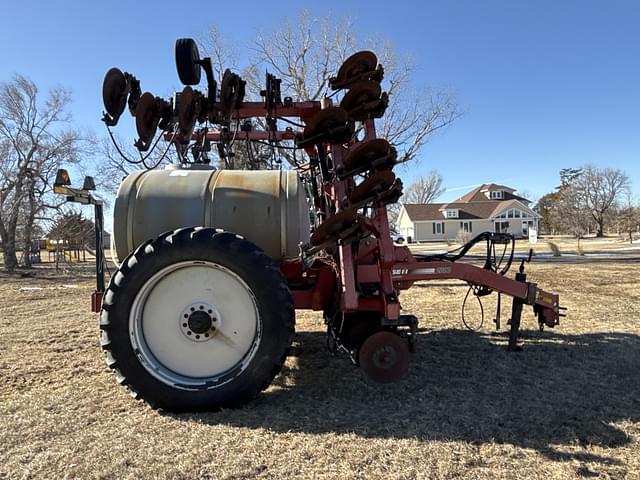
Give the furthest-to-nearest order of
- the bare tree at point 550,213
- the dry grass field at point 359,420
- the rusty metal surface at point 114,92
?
the bare tree at point 550,213 → the rusty metal surface at point 114,92 → the dry grass field at point 359,420

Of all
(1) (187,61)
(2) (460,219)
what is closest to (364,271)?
(1) (187,61)

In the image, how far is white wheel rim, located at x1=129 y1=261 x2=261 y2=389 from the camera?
12.0 feet

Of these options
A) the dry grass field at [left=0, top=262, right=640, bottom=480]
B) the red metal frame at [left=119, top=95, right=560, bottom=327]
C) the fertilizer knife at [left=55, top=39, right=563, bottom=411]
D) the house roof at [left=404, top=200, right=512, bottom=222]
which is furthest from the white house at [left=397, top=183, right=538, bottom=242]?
the fertilizer knife at [left=55, top=39, right=563, bottom=411]

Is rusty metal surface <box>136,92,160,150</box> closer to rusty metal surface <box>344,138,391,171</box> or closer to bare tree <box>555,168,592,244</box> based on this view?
rusty metal surface <box>344,138,391,171</box>

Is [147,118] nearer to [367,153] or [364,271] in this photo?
[367,153]

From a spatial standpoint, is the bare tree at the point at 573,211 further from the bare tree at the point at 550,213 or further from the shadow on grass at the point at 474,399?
the shadow on grass at the point at 474,399

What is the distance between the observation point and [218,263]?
3.54 metres

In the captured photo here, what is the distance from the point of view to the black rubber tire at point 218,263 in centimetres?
349

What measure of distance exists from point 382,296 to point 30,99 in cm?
2759

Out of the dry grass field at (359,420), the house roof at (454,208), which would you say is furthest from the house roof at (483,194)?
the dry grass field at (359,420)

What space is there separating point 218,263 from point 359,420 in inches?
59.1

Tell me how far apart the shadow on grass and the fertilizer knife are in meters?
0.29

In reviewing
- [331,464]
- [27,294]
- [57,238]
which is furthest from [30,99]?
[331,464]

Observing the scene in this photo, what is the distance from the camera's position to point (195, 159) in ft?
18.1
